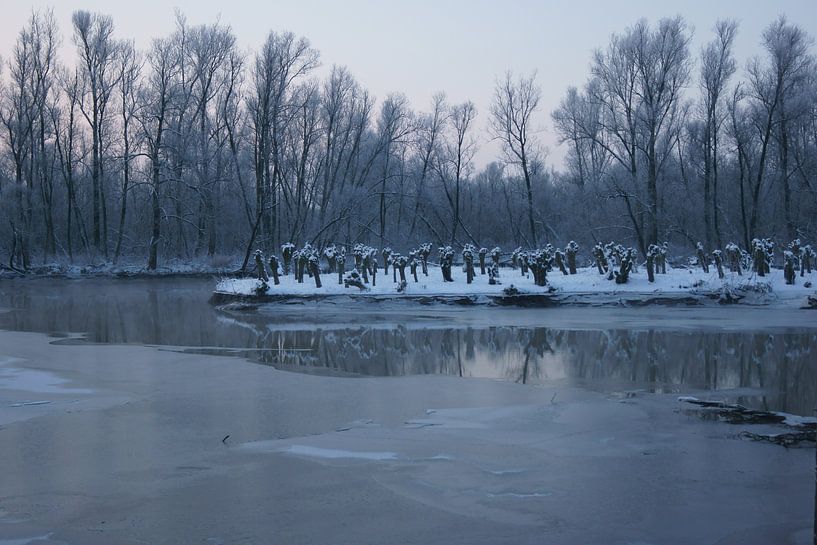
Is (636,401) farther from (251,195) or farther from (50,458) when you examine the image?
(251,195)

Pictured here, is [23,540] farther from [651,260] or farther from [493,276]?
[651,260]

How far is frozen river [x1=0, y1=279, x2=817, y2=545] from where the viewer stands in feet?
14.5

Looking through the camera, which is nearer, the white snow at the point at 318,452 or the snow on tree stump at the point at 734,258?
the white snow at the point at 318,452

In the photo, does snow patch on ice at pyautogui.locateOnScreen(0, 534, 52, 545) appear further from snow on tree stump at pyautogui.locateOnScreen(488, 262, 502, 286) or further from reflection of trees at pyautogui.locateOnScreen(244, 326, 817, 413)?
snow on tree stump at pyautogui.locateOnScreen(488, 262, 502, 286)

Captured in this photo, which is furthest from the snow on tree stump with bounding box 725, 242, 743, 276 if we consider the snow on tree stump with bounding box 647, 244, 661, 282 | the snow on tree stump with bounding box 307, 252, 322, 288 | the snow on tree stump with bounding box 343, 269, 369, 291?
the snow on tree stump with bounding box 307, 252, 322, 288

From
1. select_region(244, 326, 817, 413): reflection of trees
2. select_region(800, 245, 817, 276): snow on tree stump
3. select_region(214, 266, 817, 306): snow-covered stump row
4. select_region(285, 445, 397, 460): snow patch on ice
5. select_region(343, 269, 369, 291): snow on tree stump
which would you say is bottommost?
select_region(285, 445, 397, 460): snow patch on ice

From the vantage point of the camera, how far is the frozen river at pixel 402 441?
14.5 feet

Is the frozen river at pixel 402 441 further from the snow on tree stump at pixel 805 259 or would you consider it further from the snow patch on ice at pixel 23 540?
the snow on tree stump at pixel 805 259

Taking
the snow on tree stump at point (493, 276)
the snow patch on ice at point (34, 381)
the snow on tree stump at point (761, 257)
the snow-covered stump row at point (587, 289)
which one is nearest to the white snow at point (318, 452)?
the snow patch on ice at point (34, 381)

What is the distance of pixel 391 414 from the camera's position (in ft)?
23.8

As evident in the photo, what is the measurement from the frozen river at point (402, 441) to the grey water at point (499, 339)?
82 mm

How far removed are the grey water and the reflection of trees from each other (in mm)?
18

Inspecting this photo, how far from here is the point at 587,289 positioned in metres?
19.2

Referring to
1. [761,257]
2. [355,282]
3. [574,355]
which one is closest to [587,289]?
[761,257]
